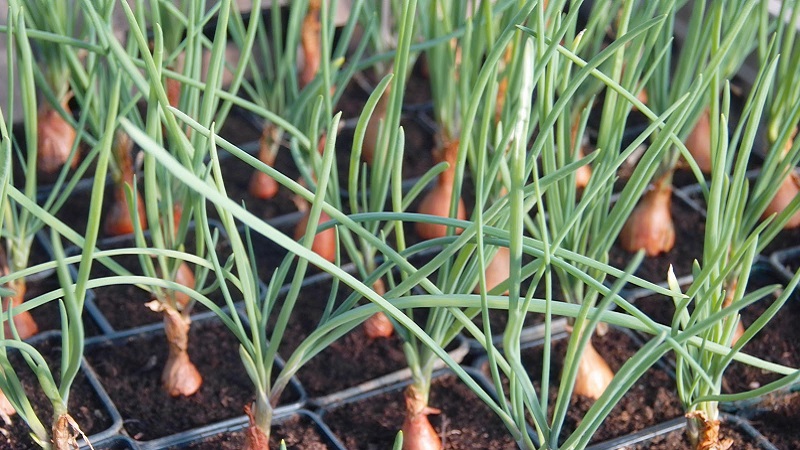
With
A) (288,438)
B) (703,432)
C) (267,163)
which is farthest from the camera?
(267,163)

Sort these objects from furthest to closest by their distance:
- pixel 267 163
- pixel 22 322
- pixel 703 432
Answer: pixel 267 163, pixel 22 322, pixel 703 432

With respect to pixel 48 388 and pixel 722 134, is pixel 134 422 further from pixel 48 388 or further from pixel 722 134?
pixel 722 134

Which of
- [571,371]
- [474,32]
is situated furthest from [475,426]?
[474,32]

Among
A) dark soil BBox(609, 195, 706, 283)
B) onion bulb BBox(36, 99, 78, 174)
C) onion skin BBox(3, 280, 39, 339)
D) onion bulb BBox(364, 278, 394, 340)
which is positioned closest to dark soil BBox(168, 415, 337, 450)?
onion bulb BBox(364, 278, 394, 340)

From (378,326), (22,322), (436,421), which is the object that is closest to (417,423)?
(436,421)

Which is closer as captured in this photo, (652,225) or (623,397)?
(623,397)

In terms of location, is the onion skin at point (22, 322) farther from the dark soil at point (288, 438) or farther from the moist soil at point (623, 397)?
the moist soil at point (623, 397)

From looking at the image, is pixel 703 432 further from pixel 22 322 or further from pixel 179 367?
pixel 22 322
